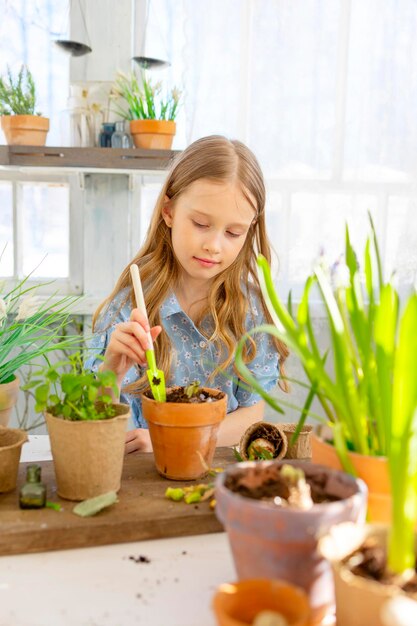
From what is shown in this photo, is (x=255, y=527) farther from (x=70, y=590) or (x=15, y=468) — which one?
(x=15, y=468)

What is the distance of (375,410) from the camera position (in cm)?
68

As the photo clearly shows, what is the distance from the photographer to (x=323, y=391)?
2.46ft

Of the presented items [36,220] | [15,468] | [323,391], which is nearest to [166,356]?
[15,468]

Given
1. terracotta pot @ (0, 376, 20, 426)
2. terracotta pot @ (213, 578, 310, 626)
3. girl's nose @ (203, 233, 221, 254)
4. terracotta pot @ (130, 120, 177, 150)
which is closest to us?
terracotta pot @ (213, 578, 310, 626)

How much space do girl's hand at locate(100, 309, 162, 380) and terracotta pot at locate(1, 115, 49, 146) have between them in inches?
49.7

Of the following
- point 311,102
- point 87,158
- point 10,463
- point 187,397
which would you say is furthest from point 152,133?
point 10,463

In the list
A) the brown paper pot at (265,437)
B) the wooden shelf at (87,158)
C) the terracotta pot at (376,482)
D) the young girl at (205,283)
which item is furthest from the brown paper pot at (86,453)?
the wooden shelf at (87,158)

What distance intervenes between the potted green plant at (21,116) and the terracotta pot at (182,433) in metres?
1.52

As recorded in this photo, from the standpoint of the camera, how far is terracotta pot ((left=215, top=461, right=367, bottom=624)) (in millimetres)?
565

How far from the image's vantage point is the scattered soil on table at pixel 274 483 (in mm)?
668

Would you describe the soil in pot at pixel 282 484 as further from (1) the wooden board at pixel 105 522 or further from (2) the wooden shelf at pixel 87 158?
(2) the wooden shelf at pixel 87 158

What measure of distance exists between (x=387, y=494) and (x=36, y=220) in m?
2.13

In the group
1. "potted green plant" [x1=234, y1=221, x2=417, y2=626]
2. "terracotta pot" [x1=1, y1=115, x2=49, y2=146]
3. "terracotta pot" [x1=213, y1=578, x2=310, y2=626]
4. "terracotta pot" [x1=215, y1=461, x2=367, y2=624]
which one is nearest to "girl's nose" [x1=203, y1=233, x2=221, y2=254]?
"potted green plant" [x1=234, y1=221, x2=417, y2=626]

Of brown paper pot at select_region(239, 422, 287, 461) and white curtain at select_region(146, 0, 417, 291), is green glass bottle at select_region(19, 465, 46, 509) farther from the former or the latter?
white curtain at select_region(146, 0, 417, 291)
